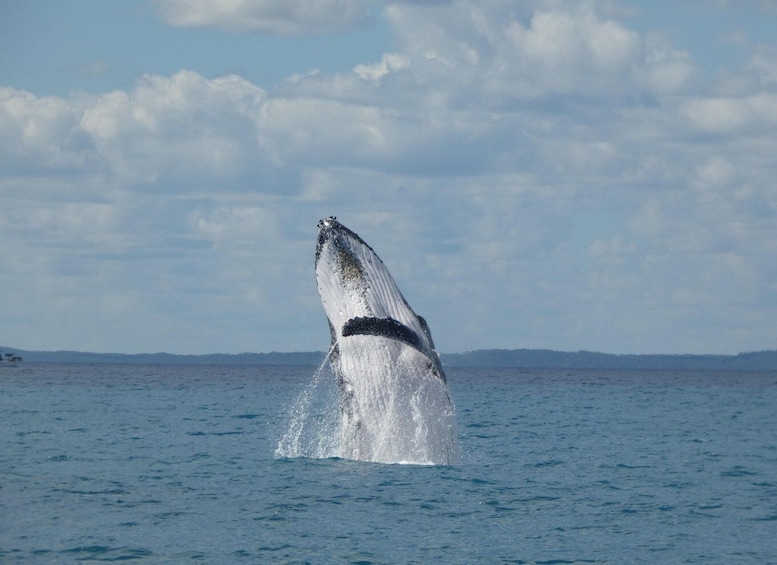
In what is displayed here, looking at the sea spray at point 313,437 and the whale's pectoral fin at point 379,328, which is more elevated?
the whale's pectoral fin at point 379,328

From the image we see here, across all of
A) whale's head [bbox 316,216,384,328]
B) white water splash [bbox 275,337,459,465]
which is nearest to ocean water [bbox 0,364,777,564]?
white water splash [bbox 275,337,459,465]

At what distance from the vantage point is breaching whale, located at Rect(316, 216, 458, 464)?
15.3m

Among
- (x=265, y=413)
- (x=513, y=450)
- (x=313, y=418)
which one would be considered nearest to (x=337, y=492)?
(x=513, y=450)

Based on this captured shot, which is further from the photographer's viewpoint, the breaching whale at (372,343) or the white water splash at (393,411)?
the white water splash at (393,411)

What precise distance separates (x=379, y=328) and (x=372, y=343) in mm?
272

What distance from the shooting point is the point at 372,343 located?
602 inches

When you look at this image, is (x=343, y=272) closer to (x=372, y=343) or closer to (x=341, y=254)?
(x=341, y=254)

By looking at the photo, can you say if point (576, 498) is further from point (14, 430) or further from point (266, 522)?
point (14, 430)

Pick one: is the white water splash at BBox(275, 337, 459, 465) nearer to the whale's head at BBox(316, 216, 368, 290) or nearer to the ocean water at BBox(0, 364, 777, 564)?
the ocean water at BBox(0, 364, 777, 564)

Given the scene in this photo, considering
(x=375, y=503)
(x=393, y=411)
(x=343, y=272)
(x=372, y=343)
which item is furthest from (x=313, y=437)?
(x=343, y=272)

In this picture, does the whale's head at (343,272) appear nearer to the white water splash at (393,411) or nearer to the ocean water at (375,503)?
the white water splash at (393,411)

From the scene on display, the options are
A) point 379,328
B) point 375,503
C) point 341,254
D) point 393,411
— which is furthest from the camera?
point 375,503

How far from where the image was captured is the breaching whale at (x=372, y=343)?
1527cm

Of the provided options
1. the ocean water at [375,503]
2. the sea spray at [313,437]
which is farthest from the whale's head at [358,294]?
the ocean water at [375,503]
